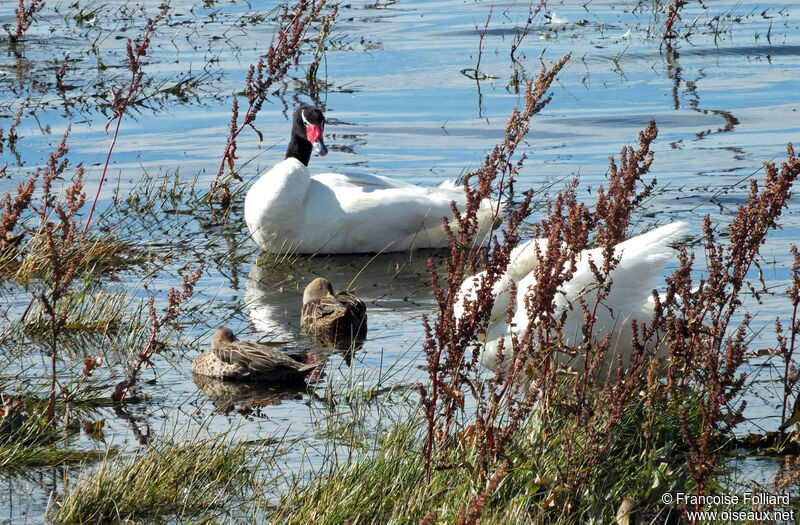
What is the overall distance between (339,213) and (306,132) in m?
1.41

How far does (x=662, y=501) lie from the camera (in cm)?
436

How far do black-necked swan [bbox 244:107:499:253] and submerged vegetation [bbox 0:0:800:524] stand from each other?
17 centimetres

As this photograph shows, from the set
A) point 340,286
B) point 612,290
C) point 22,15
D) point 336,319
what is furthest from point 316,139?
point 612,290

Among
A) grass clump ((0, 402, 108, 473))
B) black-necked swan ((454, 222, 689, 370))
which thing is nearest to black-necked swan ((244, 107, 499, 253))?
black-necked swan ((454, 222, 689, 370))

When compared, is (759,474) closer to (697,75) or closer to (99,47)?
(697,75)

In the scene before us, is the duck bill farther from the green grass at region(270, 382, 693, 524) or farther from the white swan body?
the green grass at region(270, 382, 693, 524)

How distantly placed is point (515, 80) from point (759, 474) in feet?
32.9

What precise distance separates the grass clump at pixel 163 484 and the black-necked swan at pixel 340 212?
13.7ft

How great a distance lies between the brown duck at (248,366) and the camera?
6.22 metres

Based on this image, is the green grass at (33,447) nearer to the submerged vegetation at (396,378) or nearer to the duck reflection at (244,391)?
the submerged vegetation at (396,378)

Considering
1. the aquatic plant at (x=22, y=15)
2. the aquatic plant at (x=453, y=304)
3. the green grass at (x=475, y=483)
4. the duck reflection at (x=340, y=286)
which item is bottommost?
the duck reflection at (x=340, y=286)

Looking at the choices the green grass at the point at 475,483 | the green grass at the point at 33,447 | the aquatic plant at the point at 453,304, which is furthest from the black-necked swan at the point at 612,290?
the green grass at the point at 33,447

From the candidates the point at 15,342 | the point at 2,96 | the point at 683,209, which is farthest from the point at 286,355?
the point at 2,96

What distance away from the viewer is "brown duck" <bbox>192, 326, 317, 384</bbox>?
20.4 feet
